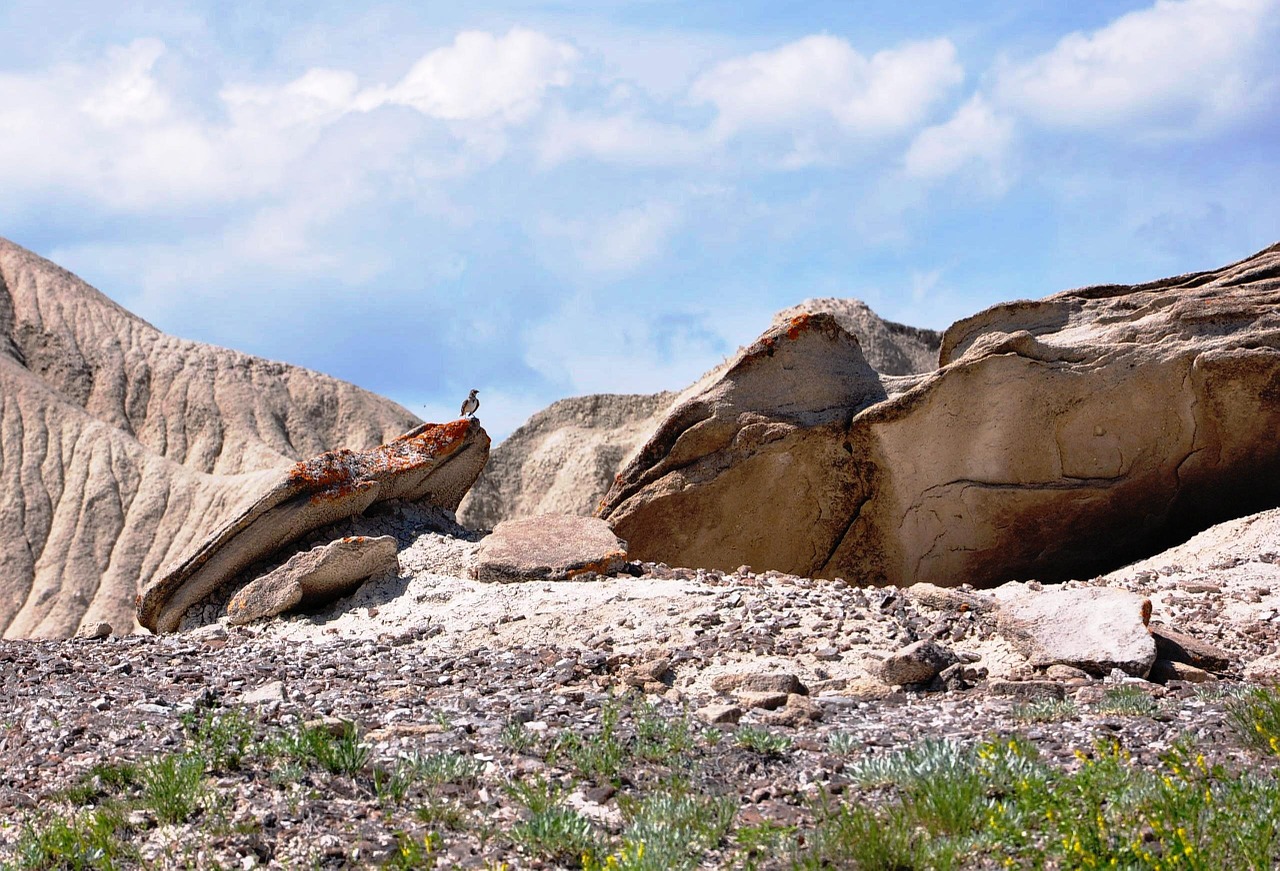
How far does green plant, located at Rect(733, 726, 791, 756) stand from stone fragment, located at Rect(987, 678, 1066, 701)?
136 centimetres

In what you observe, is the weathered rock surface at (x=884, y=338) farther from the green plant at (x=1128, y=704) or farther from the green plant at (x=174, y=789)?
the green plant at (x=174, y=789)

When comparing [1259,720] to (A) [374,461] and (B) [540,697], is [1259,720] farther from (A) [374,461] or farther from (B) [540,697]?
(A) [374,461]

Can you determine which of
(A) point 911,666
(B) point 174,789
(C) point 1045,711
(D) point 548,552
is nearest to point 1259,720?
(C) point 1045,711

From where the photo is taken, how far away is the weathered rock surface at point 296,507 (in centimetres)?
982

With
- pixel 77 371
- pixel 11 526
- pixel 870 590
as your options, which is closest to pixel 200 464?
pixel 77 371

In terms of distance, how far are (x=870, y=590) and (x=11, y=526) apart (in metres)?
26.1

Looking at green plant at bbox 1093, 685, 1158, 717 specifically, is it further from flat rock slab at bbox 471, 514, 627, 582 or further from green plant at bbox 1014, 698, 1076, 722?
flat rock slab at bbox 471, 514, 627, 582

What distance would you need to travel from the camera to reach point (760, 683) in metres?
5.95

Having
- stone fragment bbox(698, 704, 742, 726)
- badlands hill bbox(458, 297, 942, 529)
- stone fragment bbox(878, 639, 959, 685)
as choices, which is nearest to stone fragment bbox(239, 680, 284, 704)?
stone fragment bbox(698, 704, 742, 726)

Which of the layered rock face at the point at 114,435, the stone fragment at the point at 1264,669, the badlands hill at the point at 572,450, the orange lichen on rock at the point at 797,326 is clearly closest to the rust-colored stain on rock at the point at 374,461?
the orange lichen on rock at the point at 797,326

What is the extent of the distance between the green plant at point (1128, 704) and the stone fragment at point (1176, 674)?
0.66 m

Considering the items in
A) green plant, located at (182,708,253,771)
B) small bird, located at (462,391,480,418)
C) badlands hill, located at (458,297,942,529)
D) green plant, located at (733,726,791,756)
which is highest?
badlands hill, located at (458,297,942,529)

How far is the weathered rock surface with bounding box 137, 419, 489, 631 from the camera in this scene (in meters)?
9.82

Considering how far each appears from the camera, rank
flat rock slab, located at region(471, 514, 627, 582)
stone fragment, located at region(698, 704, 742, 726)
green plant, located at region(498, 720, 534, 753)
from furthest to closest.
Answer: flat rock slab, located at region(471, 514, 627, 582) < stone fragment, located at region(698, 704, 742, 726) < green plant, located at region(498, 720, 534, 753)
